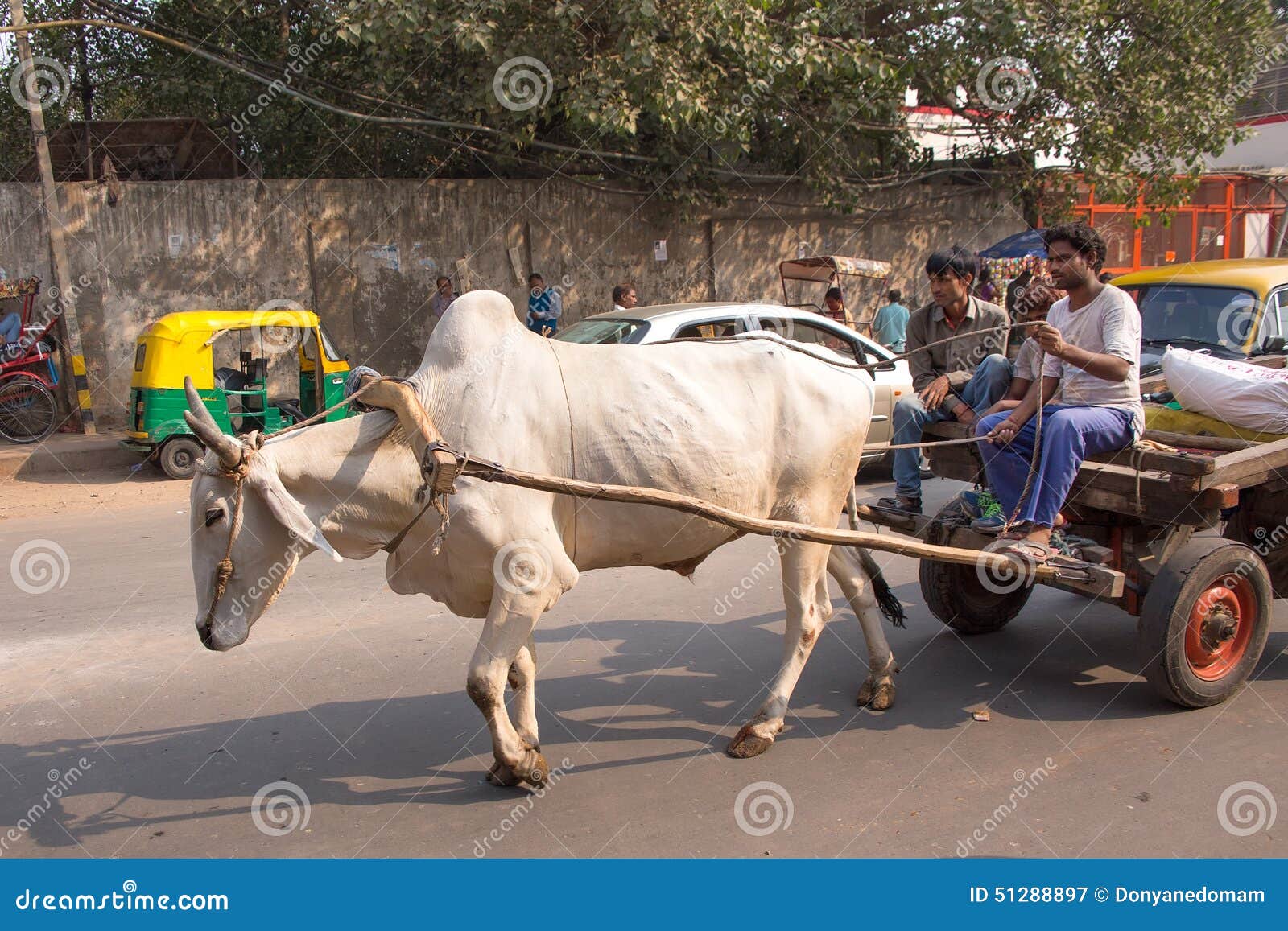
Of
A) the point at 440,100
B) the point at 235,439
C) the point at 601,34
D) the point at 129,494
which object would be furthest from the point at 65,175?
the point at 235,439

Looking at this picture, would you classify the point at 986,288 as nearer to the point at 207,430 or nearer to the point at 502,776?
the point at 502,776

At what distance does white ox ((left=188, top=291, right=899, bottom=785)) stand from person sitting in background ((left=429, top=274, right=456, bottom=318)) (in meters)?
9.81

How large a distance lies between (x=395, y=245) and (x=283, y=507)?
11031 millimetres

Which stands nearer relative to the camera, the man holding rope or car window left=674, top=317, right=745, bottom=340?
the man holding rope

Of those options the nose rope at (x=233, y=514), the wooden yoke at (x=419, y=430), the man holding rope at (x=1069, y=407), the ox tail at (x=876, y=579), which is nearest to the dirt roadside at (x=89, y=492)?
the nose rope at (x=233, y=514)

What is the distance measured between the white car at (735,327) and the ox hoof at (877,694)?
180 inches

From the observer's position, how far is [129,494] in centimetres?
992

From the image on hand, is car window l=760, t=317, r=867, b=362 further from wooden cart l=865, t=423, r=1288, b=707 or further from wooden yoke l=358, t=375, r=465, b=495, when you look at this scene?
wooden yoke l=358, t=375, r=465, b=495

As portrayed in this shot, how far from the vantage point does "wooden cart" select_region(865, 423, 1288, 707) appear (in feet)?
14.4

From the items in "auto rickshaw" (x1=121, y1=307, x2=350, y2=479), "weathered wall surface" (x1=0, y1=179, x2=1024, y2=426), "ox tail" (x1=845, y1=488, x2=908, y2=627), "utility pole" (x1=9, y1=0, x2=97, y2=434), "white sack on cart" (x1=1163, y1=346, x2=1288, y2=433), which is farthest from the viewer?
"weathered wall surface" (x1=0, y1=179, x2=1024, y2=426)

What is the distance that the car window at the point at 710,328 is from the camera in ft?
31.0

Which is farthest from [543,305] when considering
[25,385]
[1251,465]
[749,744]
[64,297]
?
[1251,465]

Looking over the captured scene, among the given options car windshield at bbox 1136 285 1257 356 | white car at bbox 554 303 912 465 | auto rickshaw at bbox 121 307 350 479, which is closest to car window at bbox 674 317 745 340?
white car at bbox 554 303 912 465

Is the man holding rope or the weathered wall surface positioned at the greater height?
the weathered wall surface
